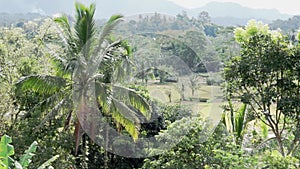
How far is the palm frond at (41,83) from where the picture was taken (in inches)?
266

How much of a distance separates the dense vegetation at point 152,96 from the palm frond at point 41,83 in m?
0.02

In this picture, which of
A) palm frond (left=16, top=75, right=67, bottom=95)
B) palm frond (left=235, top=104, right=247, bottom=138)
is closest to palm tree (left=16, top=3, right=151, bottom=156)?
palm frond (left=16, top=75, right=67, bottom=95)

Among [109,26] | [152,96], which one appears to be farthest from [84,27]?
[152,96]

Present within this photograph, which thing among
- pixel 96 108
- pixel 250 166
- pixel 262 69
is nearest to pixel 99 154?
pixel 96 108

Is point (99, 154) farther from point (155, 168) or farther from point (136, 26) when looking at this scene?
point (136, 26)

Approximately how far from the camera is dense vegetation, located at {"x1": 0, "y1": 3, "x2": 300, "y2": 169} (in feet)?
18.5

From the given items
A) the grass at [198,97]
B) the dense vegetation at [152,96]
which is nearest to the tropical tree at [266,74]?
the dense vegetation at [152,96]

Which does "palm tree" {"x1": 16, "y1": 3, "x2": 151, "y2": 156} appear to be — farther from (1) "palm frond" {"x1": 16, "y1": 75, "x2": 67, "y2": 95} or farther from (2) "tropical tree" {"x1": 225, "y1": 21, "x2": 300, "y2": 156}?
(2) "tropical tree" {"x1": 225, "y1": 21, "x2": 300, "y2": 156}

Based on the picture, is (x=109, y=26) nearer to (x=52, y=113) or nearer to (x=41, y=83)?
(x=41, y=83)

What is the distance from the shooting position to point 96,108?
23.7 feet

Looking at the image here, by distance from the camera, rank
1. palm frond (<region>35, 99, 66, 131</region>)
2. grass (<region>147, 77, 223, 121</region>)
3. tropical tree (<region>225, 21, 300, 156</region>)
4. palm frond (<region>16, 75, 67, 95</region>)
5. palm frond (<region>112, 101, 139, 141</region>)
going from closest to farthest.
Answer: grass (<region>147, 77, 223, 121</region>), tropical tree (<region>225, 21, 300, 156</region>), palm frond (<region>35, 99, 66, 131</region>), palm frond (<region>16, 75, 67, 95</region>), palm frond (<region>112, 101, 139, 141</region>)

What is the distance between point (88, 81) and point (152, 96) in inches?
44.9

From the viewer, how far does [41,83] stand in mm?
6824

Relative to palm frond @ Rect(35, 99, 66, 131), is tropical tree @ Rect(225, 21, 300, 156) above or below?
above
